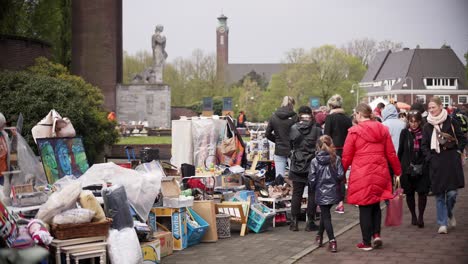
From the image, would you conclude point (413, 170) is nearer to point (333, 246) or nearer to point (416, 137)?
point (416, 137)

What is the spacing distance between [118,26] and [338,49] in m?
57.3

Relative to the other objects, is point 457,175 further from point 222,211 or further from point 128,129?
point 128,129

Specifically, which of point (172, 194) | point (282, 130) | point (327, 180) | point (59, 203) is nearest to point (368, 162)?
point (327, 180)

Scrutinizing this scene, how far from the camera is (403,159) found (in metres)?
10.4

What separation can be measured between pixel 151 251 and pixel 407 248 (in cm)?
324

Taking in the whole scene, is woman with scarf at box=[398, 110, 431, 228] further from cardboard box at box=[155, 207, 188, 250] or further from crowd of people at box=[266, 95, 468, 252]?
cardboard box at box=[155, 207, 188, 250]

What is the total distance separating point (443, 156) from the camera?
974 centimetres

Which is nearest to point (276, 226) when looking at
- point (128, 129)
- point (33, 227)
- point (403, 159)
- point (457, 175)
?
point (403, 159)

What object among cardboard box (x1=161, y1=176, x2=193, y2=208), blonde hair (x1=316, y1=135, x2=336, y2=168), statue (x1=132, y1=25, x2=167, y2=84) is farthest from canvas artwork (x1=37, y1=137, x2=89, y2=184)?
statue (x1=132, y1=25, x2=167, y2=84)

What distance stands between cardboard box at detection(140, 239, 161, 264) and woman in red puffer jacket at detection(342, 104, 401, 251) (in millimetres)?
2391

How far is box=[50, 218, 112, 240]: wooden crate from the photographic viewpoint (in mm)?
6727

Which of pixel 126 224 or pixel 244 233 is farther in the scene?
pixel 244 233

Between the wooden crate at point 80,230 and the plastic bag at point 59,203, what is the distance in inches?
5.5

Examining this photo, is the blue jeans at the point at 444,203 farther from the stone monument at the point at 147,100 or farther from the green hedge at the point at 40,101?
the stone monument at the point at 147,100
